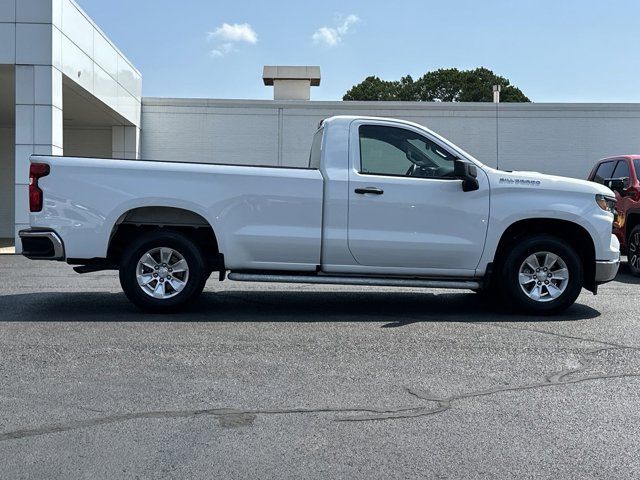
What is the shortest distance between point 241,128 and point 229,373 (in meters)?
17.2

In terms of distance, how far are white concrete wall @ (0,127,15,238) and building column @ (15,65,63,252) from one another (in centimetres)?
835

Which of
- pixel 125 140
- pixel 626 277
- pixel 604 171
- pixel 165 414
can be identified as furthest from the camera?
pixel 125 140

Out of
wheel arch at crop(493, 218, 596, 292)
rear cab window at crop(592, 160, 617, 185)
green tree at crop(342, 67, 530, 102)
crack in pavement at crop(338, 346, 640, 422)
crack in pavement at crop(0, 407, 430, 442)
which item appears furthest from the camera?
green tree at crop(342, 67, 530, 102)

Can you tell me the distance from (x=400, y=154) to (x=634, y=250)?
5691 mm

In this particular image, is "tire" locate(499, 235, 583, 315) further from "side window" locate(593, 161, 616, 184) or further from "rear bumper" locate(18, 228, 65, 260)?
"side window" locate(593, 161, 616, 184)

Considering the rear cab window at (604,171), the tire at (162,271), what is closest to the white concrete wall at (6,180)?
the tire at (162,271)

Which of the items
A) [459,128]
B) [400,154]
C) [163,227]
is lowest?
[163,227]

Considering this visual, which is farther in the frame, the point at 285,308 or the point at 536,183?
the point at 285,308

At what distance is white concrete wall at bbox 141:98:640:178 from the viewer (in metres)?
21.6

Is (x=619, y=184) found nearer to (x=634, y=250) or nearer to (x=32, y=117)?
(x=634, y=250)

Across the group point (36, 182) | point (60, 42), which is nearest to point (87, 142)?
point (60, 42)

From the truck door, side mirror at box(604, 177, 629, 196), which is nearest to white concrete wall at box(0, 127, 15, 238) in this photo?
the truck door

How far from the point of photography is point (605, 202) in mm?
7652

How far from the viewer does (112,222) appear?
23.7 feet
